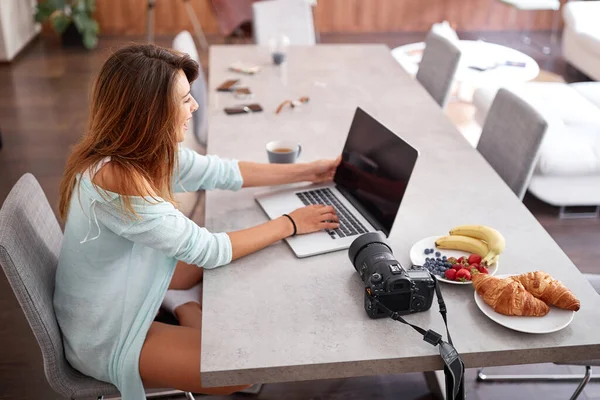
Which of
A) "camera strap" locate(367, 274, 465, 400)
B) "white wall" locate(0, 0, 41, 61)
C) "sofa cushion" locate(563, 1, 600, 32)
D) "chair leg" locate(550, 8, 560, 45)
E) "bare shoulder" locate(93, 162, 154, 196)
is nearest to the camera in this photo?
"camera strap" locate(367, 274, 465, 400)

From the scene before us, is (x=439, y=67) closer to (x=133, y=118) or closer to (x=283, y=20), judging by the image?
(x=283, y=20)

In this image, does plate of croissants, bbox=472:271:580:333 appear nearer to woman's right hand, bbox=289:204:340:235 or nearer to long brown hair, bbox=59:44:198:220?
woman's right hand, bbox=289:204:340:235

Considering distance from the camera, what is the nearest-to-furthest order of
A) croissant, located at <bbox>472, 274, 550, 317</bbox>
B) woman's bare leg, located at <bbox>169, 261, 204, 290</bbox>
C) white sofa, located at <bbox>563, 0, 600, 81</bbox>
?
croissant, located at <bbox>472, 274, 550, 317</bbox> → woman's bare leg, located at <bbox>169, 261, 204, 290</bbox> → white sofa, located at <bbox>563, 0, 600, 81</bbox>

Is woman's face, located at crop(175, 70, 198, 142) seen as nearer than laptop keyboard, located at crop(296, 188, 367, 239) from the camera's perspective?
Yes

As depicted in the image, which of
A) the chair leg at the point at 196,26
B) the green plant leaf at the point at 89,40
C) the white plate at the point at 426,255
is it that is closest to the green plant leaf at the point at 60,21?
the green plant leaf at the point at 89,40

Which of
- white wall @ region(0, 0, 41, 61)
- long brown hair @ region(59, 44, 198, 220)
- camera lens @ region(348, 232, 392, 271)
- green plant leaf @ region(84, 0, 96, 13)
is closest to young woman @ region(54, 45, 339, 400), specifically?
long brown hair @ region(59, 44, 198, 220)

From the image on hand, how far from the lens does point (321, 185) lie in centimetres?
206

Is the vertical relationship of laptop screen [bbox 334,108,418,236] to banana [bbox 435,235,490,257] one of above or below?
above

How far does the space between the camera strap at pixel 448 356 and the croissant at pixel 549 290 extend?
20cm

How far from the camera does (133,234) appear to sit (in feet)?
5.09

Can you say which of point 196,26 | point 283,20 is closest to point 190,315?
point 283,20

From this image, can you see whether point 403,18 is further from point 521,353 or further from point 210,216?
point 521,353

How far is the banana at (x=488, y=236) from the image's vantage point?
5.31ft

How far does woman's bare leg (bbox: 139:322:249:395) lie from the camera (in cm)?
160
